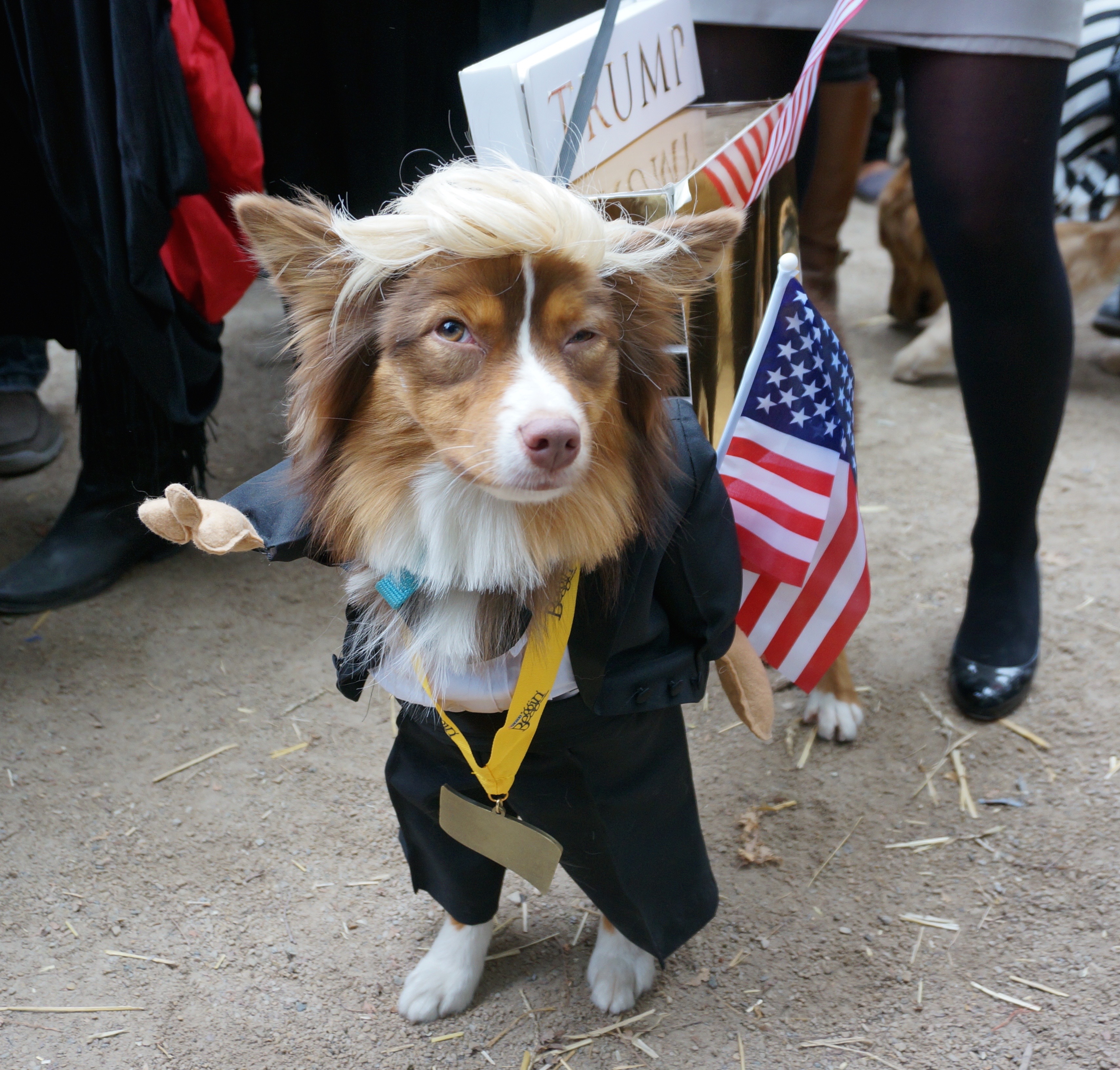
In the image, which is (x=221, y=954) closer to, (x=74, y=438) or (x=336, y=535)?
(x=336, y=535)

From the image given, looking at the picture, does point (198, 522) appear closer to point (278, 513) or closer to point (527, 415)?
point (278, 513)

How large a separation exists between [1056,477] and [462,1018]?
8.80 feet

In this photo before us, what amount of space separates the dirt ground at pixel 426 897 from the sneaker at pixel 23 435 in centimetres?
74

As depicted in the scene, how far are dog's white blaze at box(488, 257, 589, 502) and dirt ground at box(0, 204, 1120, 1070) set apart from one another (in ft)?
3.37

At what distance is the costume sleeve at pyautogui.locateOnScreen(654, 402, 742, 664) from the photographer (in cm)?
140

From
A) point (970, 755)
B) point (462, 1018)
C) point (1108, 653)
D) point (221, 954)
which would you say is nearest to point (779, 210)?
point (970, 755)

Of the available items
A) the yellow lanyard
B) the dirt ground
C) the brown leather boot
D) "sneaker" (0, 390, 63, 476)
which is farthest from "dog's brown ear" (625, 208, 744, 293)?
"sneaker" (0, 390, 63, 476)

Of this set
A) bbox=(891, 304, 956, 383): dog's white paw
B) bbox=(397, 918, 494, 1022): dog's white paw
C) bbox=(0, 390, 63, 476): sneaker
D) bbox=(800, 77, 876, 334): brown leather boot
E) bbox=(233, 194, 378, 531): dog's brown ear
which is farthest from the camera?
bbox=(891, 304, 956, 383): dog's white paw

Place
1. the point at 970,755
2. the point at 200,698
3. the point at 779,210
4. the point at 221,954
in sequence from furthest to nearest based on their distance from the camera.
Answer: the point at 200,698 → the point at 970,755 → the point at 779,210 → the point at 221,954

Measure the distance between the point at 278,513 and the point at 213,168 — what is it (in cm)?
134

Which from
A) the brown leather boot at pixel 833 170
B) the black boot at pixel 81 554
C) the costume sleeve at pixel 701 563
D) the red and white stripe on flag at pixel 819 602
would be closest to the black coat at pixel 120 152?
the black boot at pixel 81 554

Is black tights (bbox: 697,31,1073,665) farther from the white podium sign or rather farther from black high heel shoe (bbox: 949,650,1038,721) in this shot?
the white podium sign

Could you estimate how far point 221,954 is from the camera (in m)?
1.82

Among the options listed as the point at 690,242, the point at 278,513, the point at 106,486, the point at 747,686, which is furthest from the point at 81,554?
the point at 690,242
